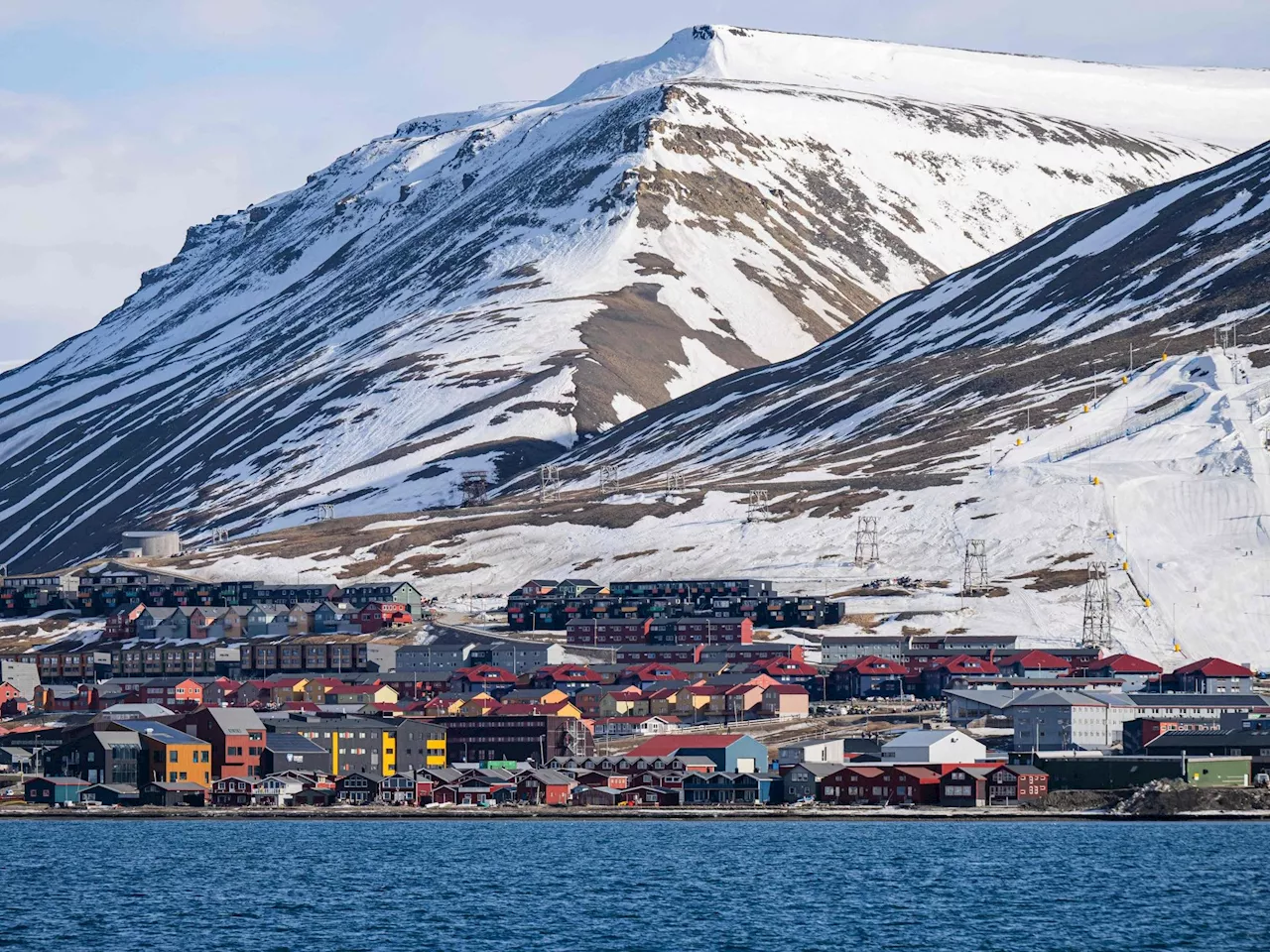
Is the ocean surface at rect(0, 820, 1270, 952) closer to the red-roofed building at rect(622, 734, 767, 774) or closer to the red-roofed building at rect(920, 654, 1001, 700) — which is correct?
the red-roofed building at rect(622, 734, 767, 774)

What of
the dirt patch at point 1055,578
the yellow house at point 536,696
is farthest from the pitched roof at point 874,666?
the dirt patch at point 1055,578

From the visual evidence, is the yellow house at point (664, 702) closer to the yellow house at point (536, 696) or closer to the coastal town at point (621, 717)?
the coastal town at point (621, 717)

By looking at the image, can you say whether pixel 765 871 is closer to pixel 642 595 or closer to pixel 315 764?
pixel 315 764

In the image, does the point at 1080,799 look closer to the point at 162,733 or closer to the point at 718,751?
the point at 718,751

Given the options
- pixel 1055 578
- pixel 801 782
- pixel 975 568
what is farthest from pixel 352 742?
pixel 975 568

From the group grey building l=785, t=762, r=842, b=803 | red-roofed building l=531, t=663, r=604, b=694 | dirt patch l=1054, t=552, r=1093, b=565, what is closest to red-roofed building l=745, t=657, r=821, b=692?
red-roofed building l=531, t=663, r=604, b=694

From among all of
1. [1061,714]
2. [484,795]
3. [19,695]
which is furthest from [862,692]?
[19,695]
